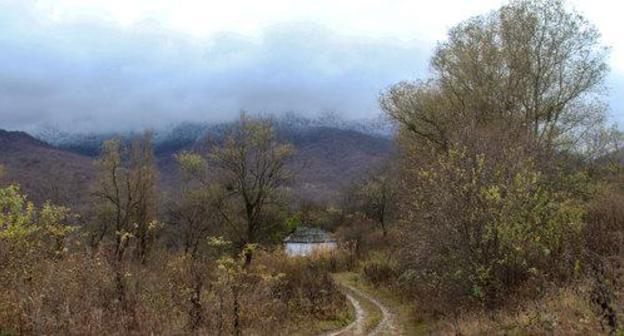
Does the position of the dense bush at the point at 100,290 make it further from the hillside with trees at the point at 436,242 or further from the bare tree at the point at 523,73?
the bare tree at the point at 523,73

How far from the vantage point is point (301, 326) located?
59.2 feet

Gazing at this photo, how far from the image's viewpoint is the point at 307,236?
2805 inches

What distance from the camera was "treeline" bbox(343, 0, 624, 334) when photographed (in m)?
14.3

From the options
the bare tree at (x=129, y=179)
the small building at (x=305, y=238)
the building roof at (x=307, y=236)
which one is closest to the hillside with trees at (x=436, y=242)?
the bare tree at (x=129, y=179)

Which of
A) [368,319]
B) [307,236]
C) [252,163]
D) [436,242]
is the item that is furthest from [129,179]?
[436,242]

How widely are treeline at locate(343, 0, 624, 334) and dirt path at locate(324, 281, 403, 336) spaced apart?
1.27 metres

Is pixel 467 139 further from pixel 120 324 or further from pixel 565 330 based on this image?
pixel 120 324

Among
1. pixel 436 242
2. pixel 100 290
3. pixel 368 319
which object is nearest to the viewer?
pixel 100 290

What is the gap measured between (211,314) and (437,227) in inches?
300

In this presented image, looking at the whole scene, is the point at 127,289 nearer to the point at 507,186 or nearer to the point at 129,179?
the point at 507,186

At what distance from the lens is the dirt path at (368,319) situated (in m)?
18.3

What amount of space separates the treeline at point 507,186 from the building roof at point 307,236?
106 ft

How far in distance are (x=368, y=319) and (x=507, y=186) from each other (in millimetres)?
8091

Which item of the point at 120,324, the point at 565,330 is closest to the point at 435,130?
the point at 565,330
